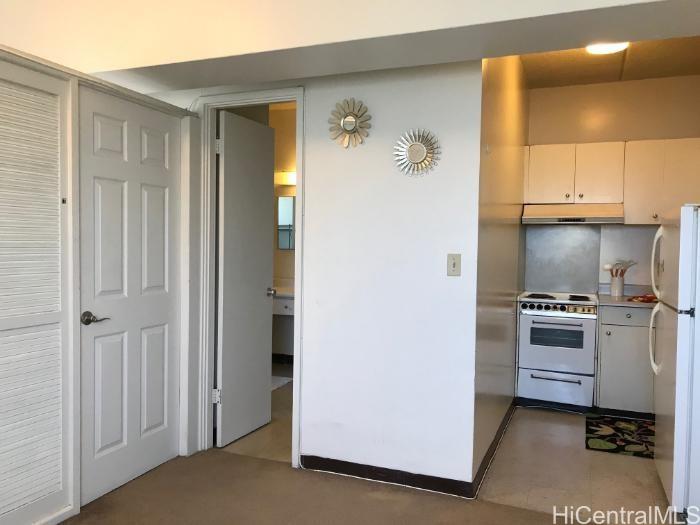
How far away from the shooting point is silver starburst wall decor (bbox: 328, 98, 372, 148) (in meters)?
2.95

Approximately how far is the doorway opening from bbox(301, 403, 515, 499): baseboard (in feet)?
0.61

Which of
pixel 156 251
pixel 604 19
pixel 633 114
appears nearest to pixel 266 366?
pixel 156 251

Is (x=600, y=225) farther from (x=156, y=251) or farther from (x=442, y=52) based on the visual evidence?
(x=156, y=251)

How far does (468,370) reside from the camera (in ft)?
9.20

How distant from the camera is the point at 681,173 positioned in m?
4.21

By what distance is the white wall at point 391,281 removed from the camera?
279 centimetres

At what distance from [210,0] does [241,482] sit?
95.4 inches

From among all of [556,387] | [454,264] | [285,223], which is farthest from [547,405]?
[285,223]

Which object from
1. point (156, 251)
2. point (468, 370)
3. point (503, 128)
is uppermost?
point (503, 128)

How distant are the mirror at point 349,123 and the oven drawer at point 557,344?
228 cm

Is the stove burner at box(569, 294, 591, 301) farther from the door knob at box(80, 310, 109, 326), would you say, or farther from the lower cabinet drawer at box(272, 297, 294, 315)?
the door knob at box(80, 310, 109, 326)

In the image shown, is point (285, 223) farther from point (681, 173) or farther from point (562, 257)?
point (681, 173)

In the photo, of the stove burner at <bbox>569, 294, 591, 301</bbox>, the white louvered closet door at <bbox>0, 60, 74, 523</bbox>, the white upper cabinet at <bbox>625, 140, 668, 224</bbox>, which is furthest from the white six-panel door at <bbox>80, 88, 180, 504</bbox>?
the white upper cabinet at <bbox>625, 140, 668, 224</bbox>

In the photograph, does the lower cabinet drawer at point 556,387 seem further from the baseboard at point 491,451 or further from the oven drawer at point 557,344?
the baseboard at point 491,451
